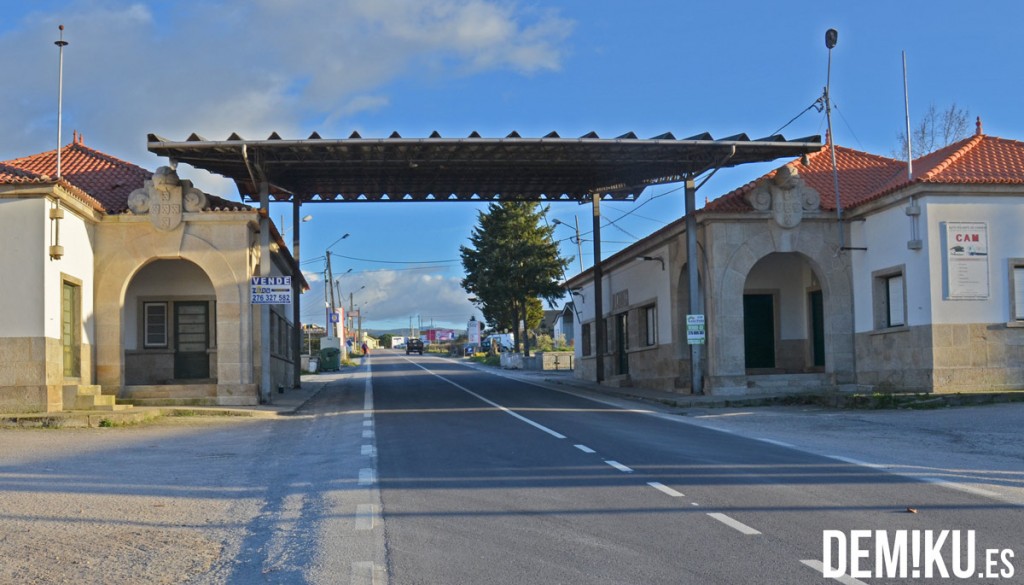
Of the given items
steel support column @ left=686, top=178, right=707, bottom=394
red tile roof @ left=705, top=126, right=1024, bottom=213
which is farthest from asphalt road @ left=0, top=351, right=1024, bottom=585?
steel support column @ left=686, top=178, right=707, bottom=394

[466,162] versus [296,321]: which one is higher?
[466,162]

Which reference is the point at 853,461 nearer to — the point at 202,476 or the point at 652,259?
the point at 202,476

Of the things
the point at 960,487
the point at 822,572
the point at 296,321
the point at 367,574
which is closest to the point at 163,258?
the point at 296,321

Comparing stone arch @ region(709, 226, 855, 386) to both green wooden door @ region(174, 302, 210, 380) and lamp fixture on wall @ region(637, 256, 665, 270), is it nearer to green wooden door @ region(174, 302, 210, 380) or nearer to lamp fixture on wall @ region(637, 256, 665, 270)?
lamp fixture on wall @ region(637, 256, 665, 270)

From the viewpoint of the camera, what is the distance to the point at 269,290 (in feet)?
79.2

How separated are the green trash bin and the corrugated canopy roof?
2920 centimetres

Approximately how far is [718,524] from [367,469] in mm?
5528

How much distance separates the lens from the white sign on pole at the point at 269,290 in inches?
949

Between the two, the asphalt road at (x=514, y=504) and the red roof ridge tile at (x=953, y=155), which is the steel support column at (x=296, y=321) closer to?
the asphalt road at (x=514, y=504)

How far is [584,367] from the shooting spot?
42.8m

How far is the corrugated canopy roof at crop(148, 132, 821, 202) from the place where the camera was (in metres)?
25.0

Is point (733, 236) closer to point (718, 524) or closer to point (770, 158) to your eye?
point (770, 158)

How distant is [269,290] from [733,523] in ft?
57.9

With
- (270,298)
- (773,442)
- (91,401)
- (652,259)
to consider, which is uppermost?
(652,259)
